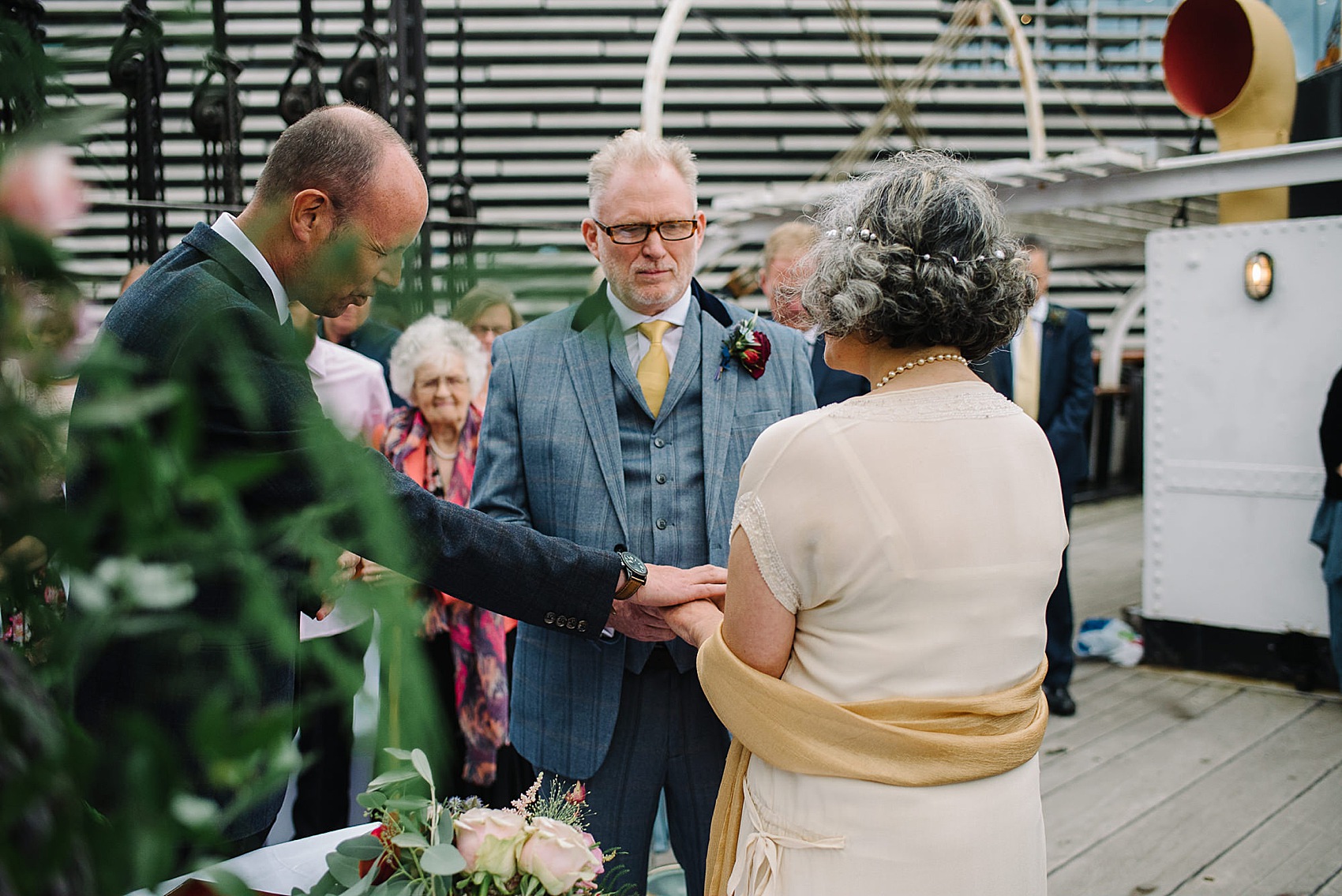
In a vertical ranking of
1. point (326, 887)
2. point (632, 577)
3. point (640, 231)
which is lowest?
point (326, 887)

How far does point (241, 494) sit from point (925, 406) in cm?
92

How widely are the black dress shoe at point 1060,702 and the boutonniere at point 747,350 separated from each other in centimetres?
328

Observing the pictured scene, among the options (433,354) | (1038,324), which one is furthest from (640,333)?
(1038,324)

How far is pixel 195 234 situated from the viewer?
4.93 ft

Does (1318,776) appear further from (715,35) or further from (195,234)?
(715,35)

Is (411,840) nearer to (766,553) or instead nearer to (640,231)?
(766,553)

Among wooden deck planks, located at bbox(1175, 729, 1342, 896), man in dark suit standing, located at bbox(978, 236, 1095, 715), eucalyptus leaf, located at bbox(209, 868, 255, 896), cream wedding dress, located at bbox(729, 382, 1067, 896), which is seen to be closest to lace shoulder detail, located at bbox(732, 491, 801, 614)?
cream wedding dress, located at bbox(729, 382, 1067, 896)

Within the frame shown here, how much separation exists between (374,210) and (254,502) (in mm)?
396

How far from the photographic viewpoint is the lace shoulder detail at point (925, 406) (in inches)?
56.6

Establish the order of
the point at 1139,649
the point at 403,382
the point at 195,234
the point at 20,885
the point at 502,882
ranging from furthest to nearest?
the point at 1139,649
the point at 403,382
the point at 195,234
the point at 502,882
the point at 20,885

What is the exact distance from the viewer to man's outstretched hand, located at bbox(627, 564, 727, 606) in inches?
73.8

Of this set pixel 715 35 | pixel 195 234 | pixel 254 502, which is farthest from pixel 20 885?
pixel 715 35

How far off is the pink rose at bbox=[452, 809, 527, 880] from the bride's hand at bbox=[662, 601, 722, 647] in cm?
70

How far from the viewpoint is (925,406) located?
4.77 feet
